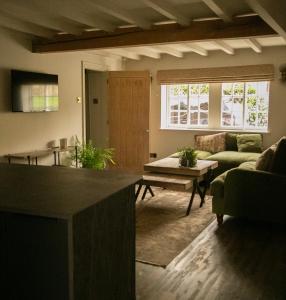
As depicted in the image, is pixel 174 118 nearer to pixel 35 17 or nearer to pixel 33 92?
pixel 33 92

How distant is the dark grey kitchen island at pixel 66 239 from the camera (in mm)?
1663

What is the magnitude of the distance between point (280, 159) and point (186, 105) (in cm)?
381

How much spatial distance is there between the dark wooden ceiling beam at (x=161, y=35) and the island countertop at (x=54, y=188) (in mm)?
2642

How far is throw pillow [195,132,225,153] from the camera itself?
22.2 ft

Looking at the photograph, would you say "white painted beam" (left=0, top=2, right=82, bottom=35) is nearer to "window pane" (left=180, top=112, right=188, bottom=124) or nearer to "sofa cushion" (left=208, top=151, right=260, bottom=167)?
"sofa cushion" (left=208, top=151, right=260, bottom=167)

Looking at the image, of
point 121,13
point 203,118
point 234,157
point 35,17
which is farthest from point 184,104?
point 35,17

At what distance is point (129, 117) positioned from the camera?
23.5 feet

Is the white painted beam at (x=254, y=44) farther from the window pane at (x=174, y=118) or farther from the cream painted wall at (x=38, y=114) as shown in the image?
the cream painted wall at (x=38, y=114)

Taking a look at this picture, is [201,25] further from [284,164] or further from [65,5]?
[284,164]

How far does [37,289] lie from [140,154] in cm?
539

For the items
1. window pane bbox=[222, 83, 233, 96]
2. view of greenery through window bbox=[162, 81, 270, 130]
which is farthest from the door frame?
window pane bbox=[222, 83, 233, 96]

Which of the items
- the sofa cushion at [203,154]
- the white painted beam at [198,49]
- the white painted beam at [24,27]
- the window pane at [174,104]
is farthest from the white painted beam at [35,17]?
the window pane at [174,104]

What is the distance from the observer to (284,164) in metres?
3.91

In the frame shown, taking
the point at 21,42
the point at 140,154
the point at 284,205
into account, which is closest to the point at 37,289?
the point at 284,205
